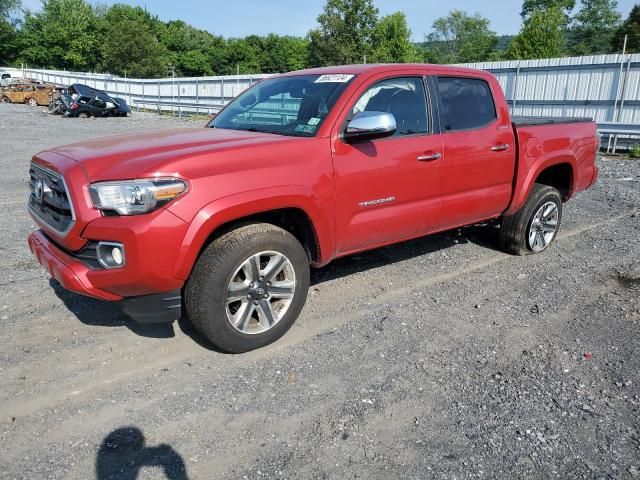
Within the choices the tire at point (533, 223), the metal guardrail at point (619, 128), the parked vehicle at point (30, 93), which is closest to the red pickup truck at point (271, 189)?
the tire at point (533, 223)

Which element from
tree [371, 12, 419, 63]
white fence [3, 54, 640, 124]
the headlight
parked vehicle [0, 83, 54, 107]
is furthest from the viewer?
tree [371, 12, 419, 63]

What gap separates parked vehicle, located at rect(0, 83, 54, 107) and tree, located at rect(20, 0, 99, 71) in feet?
144

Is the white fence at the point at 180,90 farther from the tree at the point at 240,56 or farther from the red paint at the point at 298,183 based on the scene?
the tree at the point at 240,56

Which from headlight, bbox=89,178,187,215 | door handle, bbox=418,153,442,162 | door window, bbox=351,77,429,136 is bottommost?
headlight, bbox=89,178,187,215

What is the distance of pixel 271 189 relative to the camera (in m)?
3.43

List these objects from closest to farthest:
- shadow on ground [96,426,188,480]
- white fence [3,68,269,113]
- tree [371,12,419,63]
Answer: shadow on ground [96,426,188,480]
white fence [3,68,269,113]
tree [371,12,419,63]

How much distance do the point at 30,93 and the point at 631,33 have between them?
178ft

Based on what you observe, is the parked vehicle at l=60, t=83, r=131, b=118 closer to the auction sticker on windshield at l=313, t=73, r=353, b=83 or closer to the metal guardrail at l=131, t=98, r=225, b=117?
the metal guardrail at l=131, t=98, r=225, b=117

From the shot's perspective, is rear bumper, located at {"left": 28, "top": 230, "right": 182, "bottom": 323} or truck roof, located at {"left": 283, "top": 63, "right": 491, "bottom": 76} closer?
rear bumper, located at {"left": 28, "top": 230, "right": 182, "bottom": 323}

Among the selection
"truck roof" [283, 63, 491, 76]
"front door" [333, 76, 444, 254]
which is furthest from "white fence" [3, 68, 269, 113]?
"front door" [333, 76, 444, 254]

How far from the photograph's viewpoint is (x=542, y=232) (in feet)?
19.4

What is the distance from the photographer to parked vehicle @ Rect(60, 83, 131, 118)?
2686cm

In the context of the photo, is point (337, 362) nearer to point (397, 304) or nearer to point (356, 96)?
point (397, 304)

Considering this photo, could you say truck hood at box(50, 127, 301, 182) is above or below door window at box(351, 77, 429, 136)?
below
